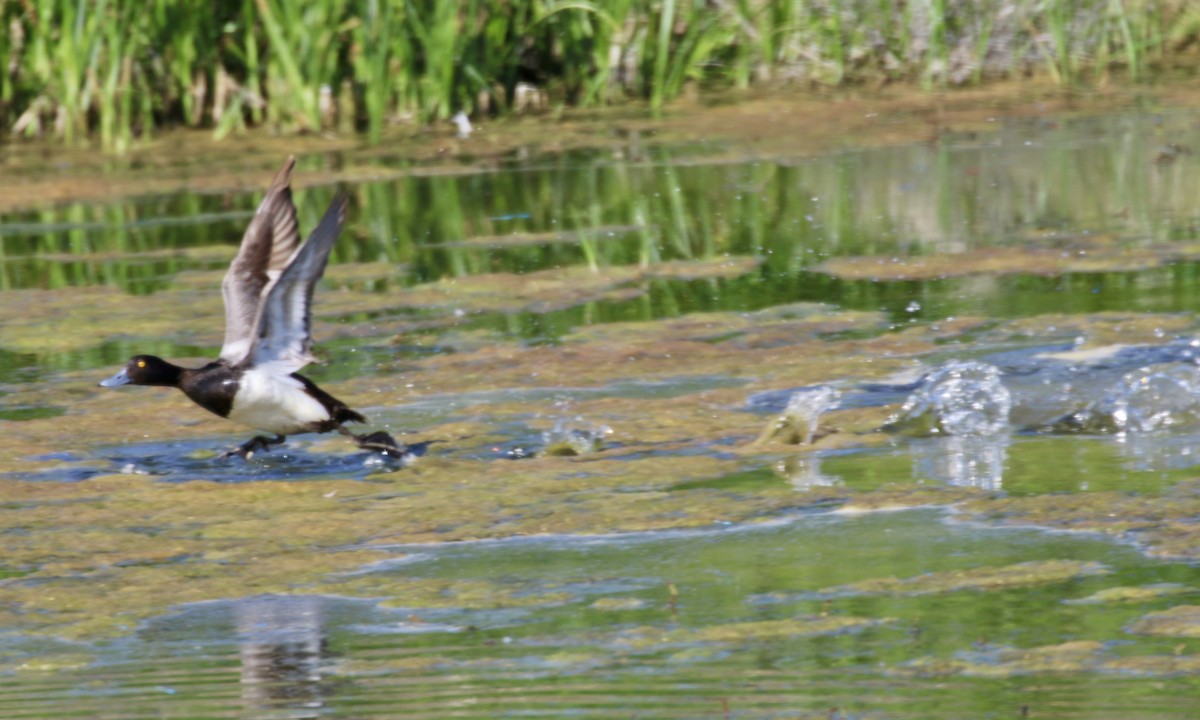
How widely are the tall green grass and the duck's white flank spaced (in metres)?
7.71

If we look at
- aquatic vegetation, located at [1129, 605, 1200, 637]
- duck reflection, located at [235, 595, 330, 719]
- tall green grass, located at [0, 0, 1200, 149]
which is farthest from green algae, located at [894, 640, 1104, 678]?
tall green grass, located at [0, 0, 1200, 149]

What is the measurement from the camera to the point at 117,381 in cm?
745

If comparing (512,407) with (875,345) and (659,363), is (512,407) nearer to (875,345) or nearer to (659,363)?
(659,363)

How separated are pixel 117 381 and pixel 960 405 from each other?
117 inches

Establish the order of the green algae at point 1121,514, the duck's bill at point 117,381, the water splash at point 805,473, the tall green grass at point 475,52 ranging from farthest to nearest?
the tall green grass at point 475,52 → the duck's bill at point 117,381 → the water splash at point 805,473 → the green algae at point 1121,514

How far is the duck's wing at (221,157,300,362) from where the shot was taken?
7.29m

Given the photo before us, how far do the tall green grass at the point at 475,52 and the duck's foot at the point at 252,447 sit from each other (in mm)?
7713

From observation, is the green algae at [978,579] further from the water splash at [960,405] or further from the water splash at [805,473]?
the water splash at [960,405]

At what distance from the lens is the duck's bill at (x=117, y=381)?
739 cm

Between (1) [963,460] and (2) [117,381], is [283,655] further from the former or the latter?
(2) [117,381]

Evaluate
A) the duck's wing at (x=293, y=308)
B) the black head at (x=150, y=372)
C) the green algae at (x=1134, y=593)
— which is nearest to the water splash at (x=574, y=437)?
the duck's wing at (x=293, y=308)

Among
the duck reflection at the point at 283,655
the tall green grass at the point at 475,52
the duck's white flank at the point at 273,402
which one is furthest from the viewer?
the tall green grass at the point at 475,52

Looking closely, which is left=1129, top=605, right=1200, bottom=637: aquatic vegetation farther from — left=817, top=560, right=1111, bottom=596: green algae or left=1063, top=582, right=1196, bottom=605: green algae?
left=817, top=560, right=1111, bottom=596: green algae

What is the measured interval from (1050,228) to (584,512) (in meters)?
5.25
